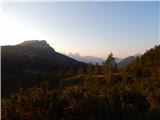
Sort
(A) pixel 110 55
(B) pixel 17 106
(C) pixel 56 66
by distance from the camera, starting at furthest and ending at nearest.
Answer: (C) pixel 56 66
(A) pixel 110 55
(B) pixel 17 106

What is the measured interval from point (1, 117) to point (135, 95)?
777cm

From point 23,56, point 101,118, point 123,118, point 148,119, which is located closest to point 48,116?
point 101,118

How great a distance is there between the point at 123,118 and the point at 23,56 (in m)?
186

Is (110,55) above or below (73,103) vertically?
above

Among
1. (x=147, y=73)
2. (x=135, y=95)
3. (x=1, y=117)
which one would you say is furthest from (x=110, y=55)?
(x=1, y=117)

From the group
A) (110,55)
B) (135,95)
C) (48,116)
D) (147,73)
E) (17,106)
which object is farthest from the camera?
(110,55)

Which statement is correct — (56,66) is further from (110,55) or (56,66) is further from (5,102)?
(5,102)

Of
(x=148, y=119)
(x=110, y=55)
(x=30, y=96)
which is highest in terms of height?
(x=110, y=55)

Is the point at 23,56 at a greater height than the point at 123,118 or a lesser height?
greater

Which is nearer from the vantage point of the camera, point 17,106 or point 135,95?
point 17,106

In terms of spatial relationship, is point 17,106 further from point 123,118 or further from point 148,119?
point 148,119

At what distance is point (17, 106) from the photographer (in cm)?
1107

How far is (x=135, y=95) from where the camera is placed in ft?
53.3

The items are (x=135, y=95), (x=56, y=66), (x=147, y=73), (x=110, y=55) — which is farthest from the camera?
(x=56, y=66)
